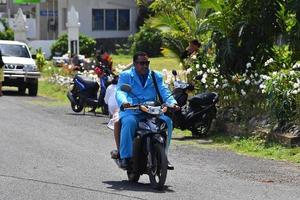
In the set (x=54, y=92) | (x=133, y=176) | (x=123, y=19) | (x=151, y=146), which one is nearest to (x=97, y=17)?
(x=123, y=19)

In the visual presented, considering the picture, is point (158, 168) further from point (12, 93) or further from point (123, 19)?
point (123, 19)

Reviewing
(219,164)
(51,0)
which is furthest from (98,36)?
(219,164)

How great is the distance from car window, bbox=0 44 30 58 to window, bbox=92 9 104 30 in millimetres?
23140

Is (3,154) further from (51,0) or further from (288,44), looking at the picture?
(51,0)

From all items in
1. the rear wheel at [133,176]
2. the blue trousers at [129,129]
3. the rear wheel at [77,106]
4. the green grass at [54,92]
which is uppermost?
the blue trousers at [129,129]

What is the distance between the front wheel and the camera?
9.00 m

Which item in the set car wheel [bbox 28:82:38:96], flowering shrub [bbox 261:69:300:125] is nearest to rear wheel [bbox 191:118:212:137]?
flowering shrub [bbox 261:69:300:125]

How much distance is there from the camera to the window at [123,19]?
52000 millimetres

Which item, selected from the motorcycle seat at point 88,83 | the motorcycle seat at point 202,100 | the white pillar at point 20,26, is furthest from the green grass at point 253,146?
the white pillar at point 20,26

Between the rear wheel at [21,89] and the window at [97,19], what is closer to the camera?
the rear wheel at [21,89]

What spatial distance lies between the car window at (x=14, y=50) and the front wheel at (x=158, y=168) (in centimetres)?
1878

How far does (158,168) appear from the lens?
30.2 ft

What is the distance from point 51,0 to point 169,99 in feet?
150

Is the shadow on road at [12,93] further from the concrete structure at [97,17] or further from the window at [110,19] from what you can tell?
the window at [110,19]
